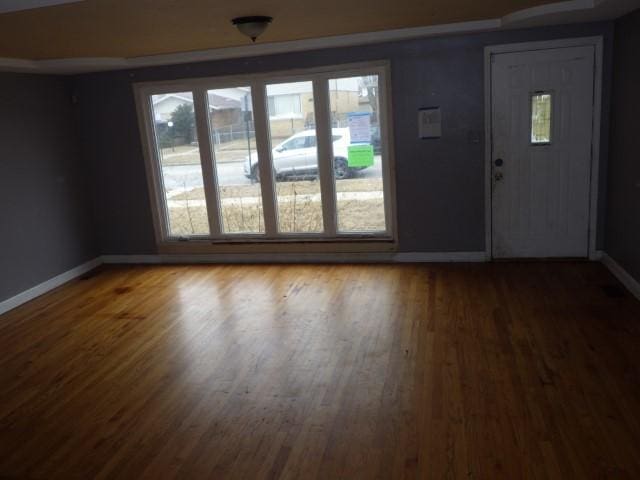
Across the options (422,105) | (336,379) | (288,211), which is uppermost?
(422,105)

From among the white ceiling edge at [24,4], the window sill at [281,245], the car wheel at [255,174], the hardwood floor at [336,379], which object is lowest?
the hardwood floor at [336,379]

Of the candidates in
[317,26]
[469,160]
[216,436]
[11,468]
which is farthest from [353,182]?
[11,468]

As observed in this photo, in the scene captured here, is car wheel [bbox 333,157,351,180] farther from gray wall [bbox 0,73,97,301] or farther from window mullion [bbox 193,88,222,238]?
gray wall [bbox 0,73,97,301]

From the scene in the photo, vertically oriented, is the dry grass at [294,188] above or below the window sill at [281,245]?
above

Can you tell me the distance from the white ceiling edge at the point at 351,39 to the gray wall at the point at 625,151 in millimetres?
278

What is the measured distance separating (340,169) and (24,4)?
341cm

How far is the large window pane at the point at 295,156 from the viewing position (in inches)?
227

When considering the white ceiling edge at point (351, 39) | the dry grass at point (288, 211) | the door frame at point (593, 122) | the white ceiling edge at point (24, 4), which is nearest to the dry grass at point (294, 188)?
the dry grass at point (288, 211)

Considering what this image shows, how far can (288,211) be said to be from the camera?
20.0ft

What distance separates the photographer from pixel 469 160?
5449mm

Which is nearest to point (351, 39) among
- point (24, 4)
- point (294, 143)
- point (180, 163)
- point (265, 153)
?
point (294, 143)

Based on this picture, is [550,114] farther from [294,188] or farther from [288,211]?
[288,211]

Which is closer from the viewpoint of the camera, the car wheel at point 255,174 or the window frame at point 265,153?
the window frame at point 265,153

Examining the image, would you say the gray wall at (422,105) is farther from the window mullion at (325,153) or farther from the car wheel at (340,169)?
the car wheel at (340,169)
